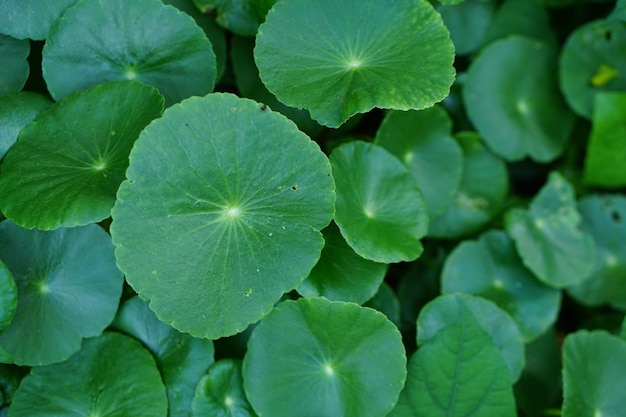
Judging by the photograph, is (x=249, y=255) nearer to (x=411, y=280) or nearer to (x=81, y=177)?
(x=81, y=177)

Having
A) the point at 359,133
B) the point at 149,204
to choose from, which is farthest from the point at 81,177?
the point at 359,133

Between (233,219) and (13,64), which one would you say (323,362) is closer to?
(233,219)

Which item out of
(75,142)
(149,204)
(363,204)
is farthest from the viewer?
(363,204)

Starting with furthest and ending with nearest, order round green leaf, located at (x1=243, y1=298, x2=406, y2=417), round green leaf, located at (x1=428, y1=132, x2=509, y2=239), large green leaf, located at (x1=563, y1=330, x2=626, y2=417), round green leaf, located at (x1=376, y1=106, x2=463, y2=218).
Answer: round green leaf, located at (x1=428, y1=132, x2=509, y2=239) → round green leaf, located at (x1=376, y1=106, x2=463, y2=218) → large green leaf, located at (x1=563, y1=330, x2=626, y2=417) → round green leaf, located at (x1=243, y1=298, x2=406, y2=417)

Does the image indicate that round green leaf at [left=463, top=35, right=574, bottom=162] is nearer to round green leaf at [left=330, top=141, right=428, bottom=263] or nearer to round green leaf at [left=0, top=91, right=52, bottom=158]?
round green leaf at [left=330, top=141, right=428, bottom=263]

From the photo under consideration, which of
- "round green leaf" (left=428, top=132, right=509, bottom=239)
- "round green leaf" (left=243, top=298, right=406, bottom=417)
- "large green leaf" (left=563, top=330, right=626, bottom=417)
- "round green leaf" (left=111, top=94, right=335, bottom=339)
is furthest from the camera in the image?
"round green leaf" (left=428, top=132, right=509, bottom=239)

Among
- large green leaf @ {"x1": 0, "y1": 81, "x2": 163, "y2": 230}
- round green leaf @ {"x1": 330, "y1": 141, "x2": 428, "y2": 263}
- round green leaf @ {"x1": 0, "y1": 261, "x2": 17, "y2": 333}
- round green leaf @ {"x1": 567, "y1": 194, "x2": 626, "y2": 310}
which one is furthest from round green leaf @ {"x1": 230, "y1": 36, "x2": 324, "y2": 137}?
round green leaf @ {"x1": 567, "y1": 194, "x2": 626, "y2": 310}

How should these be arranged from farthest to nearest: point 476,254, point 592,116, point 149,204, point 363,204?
1. point 592,116
2. point 476,254
3. point 363,204
4. point 149,204

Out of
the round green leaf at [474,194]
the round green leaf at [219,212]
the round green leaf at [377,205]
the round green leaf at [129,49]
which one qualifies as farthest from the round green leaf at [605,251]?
the round green leaf at [129,49]
